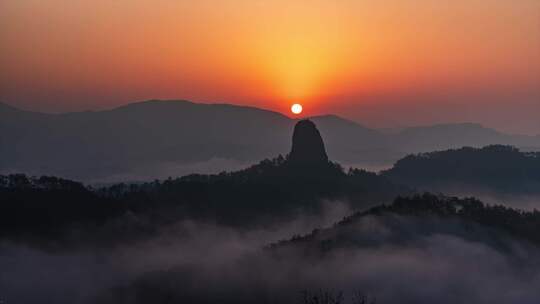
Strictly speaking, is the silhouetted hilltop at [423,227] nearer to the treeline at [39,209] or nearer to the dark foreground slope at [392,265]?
the dark foreground slope at [392,265]

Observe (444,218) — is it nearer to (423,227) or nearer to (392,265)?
Answer: (423,227)

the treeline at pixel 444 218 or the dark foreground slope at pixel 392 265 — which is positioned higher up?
the treeline at pixel 444 218

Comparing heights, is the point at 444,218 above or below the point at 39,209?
below

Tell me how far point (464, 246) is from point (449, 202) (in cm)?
1785

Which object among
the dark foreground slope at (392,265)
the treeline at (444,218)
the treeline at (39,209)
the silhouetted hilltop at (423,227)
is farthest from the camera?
A: the treeline at (444,218)

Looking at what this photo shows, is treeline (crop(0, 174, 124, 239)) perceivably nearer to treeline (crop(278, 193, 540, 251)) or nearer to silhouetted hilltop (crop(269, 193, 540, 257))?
treeline (crop(278, 193, 540, 251))

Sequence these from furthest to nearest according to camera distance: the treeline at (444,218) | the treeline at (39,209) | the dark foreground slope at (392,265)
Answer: the treeline at (444,218)
the treeline at (39,209)
the dark foreground slope at (392,265)

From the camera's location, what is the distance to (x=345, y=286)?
173500 mm

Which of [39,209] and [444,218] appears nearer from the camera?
[39,209]

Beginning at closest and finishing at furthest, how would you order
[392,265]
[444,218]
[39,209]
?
[392,265], [39,209], [444,218]

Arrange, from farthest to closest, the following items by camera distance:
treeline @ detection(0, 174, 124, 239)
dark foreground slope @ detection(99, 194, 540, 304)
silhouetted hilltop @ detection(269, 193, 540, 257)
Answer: silhouetted hilltop @ detection(269, 193, 540, 257) → treeline @ detection(0, 174, 124, 239) → dark foreground slope @ detection(99, 194, 540, 304)

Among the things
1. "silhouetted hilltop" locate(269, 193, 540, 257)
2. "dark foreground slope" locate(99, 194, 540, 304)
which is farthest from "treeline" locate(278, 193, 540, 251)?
"dark foreground slope" locate(99, 194, 540, 304)

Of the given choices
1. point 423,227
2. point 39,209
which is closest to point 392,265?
point 423,227

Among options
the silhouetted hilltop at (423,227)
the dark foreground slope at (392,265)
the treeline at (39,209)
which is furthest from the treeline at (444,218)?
the treeline at (39,209)
